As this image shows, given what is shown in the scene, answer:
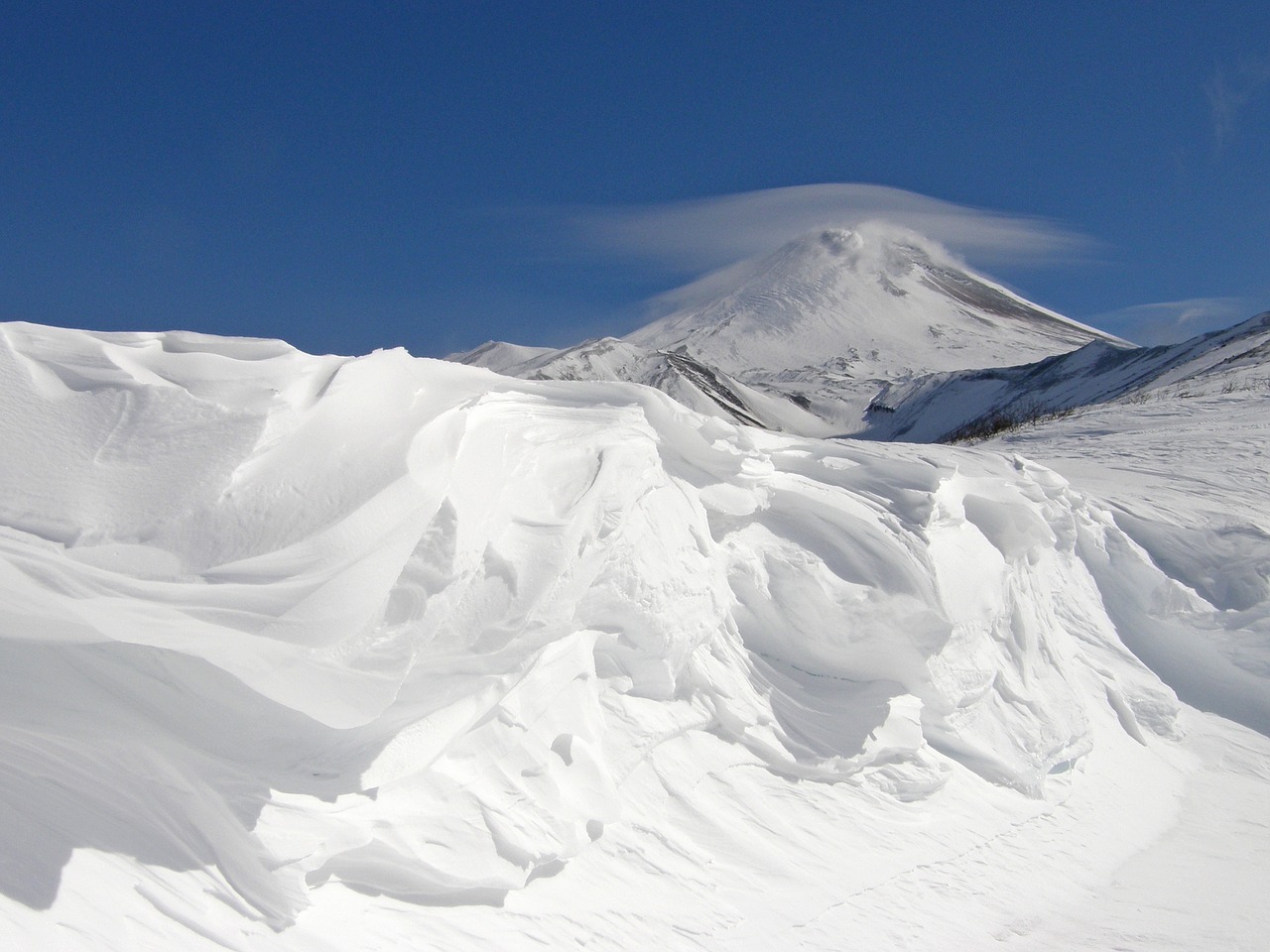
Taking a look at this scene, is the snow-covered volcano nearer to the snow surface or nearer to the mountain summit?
the mountain summit

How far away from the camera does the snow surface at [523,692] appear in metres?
3.29

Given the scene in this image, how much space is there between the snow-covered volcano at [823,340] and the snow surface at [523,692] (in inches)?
1678

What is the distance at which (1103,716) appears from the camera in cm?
808

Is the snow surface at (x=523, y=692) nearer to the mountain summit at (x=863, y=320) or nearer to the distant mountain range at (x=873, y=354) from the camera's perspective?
the distant mountain range at (x=873, y=354)

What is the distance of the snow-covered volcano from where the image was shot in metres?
59.5

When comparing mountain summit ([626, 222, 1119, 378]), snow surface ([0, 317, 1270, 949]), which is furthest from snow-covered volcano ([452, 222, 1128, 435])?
snow surface ([0, 317, 1270, 949])

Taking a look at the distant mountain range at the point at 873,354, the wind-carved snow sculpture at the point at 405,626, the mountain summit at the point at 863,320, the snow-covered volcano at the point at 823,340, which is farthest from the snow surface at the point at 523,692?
the mountain summit at the point at 863,320

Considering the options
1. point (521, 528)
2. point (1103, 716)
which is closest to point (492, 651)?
point (521, 528)

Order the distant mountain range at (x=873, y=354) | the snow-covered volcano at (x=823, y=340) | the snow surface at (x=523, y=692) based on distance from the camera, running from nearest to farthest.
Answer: the snow surface at (x=523, y=692), the distant mountain range at (x=873, y=354), the snow-covered volcano at (x=823, y=340)

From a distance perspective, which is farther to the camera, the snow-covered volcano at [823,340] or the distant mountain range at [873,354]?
the snow-covered volcano at [823,340]

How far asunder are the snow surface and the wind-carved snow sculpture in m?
0.02

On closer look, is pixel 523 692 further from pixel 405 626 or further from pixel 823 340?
pixel 823 340

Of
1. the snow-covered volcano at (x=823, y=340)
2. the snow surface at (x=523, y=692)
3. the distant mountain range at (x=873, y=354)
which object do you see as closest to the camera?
the snow surface at (x=523, y=692)

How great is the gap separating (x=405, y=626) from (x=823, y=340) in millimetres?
86025
